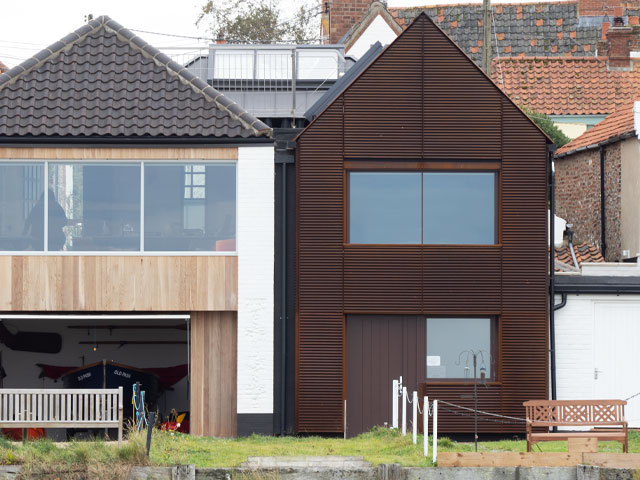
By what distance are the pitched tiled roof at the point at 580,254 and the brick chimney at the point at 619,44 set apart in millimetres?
12930

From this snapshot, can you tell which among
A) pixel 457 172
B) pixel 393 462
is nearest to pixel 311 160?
pixel 457 172

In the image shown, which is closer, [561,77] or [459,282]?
[459,282]

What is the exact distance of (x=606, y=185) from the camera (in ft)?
104

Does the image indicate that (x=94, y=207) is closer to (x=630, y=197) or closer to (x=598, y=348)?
(x=598, y=348)

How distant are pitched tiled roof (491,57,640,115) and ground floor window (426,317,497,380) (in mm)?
18358

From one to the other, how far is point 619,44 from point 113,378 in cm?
2388

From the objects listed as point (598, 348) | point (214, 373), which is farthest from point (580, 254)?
point (214, 373)

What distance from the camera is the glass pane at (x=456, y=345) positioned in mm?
23578

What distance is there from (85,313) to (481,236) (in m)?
8.02

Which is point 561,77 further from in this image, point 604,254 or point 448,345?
point 448,345

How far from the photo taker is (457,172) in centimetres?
2391

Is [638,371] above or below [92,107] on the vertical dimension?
below

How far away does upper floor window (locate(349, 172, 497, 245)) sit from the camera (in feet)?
78.0

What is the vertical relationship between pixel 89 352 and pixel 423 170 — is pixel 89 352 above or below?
below
